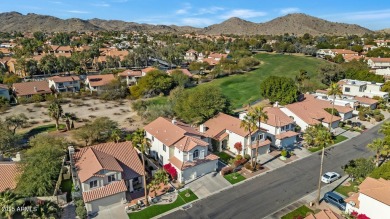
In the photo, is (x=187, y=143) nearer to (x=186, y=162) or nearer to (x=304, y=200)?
(x=186, y=162)

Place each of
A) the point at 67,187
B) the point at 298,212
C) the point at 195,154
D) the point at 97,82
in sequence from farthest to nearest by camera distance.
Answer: the point at 97,82
the point at 195,154
the point at 67,187
the point at 298,212

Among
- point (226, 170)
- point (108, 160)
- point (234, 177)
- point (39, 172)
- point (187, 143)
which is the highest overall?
point (187, 143)

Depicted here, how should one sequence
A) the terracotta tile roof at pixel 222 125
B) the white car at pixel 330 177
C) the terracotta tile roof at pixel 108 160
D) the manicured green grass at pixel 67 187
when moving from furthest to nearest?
the terracotta tile roof at pixel 222 125, the white car at pixel 330 177, the manicured green grass at pixel 67 187, the terracotta tile roof at pixel 108 160

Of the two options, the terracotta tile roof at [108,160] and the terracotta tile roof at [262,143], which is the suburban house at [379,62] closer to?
the terracotta tile roof at [262,143]

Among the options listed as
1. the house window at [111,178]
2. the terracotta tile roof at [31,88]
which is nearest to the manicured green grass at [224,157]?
the house window at [111,178]

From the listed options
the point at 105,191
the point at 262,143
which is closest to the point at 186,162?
the point at 105,191

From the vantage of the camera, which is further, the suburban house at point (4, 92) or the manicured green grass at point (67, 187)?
the suburban house at point (4, 92)

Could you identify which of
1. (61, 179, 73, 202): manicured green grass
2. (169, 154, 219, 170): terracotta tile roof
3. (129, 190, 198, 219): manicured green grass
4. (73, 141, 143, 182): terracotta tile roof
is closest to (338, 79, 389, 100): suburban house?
(169, 154, 219, 170): terracotta tile roof

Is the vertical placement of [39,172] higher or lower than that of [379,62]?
lower

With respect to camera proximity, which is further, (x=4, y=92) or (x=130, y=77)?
(x=130, y=77)
